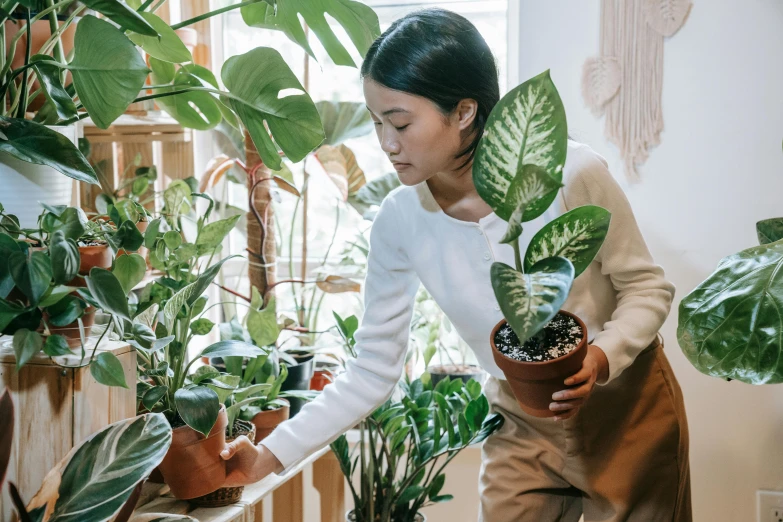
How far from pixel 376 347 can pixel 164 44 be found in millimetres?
621

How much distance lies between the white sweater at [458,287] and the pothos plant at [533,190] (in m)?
0.27

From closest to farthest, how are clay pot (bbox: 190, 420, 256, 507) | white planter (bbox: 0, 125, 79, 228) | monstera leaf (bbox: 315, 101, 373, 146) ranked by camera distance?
1. white planter (bbox: 0, 125, 79, 228)
2. clay pot (bbox: 190, 420, 256, 507)
3. monstera leaf (bbox: 315, 101, 373, 146)

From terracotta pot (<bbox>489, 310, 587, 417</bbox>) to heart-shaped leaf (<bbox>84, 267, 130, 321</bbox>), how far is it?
441 mm

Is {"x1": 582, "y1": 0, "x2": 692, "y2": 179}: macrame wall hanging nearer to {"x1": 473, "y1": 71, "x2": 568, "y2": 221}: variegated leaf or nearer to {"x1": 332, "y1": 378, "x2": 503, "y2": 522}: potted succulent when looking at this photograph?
{"x1": 332, "y1": 378, "x2": 503, "y2": 522}: potted succulent

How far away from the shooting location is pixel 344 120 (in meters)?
2.00

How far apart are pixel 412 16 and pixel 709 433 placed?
1407mm

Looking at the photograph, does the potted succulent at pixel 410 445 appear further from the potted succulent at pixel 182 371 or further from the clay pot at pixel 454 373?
the potted succulent at pixel 182 371

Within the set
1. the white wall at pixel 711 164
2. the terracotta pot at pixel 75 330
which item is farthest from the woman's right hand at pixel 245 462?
the white wall at pixel 711 164

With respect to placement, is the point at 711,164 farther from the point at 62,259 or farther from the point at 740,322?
the point at 62,259

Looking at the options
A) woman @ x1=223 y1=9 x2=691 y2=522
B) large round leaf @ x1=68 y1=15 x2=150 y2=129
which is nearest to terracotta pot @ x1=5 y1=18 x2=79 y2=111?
large round leaf @ x1=68 y1=15 x2=150 y2=129

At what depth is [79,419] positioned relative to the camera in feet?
3.17

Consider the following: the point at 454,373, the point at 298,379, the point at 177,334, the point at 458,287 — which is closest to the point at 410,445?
the point at 298,379

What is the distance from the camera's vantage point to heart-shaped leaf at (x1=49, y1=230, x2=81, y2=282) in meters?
0.80

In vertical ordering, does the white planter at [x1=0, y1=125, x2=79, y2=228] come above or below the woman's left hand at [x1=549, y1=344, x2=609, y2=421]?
above
